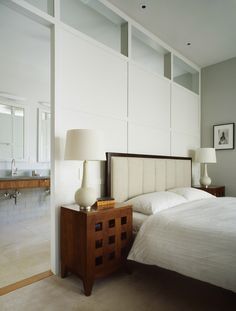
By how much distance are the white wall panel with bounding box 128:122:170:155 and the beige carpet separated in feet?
5.35

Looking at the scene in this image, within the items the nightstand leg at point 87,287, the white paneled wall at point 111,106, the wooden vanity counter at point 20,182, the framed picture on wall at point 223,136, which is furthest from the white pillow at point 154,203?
the framed picture on wall at point 223,136

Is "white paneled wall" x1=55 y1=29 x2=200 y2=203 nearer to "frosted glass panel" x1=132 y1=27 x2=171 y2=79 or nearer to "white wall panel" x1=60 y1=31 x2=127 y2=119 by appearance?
"white wall panel" x1=60 y1=31 x2=127 y2=119

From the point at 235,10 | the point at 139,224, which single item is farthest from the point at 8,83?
the point at 235,10

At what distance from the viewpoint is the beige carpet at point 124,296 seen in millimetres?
1722

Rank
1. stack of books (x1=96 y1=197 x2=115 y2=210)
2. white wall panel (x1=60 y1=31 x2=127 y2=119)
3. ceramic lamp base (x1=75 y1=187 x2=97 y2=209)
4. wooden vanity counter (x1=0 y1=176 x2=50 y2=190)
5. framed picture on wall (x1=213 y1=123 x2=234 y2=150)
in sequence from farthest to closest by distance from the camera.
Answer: framed picture on wall (x1=213 y1=123 x2=234 y2=150) < wooden vanity counter (x1=0 y1=176 x2=50 y2=190) < white wall panel (x1=60 y1=31 x2=127 y2=119) < stack of books (x1=96 y1=197 x2=115 y2=210) < ceramic lamp base (x1=75 y1=187 x2=97 y2=209)

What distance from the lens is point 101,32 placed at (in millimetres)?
3223

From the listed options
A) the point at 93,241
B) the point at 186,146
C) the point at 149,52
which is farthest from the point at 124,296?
the point at 149,52

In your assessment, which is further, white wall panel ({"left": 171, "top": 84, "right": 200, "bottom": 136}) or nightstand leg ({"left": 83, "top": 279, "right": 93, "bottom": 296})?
white wall panel ({"left": 171, "top": 84, "right": 200, "bottom": 136})

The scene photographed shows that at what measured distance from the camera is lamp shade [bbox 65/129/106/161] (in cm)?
196

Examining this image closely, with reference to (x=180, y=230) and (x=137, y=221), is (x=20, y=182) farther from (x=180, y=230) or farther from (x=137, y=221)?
(x=180, y=230)

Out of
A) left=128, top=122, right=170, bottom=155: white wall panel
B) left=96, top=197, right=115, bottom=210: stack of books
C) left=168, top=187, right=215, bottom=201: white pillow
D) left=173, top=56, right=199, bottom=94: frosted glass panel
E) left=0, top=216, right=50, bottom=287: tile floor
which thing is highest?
left=173, top=56, right=199, bottom=94: frosted glass panel

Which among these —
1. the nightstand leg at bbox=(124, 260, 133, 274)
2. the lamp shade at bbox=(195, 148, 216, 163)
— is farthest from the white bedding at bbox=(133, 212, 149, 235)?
the lamp shade at bbox=(195, 148, 216, 163)

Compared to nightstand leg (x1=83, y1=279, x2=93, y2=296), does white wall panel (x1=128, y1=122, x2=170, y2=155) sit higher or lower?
higher

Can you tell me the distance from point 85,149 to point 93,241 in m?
0.81
